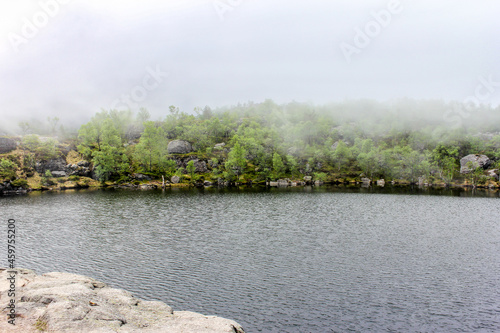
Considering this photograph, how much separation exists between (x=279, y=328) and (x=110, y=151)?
165022 mm

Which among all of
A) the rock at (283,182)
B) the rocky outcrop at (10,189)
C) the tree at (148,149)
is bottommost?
the rocky outcrop at (10,189)

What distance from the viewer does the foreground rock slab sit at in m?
16.7

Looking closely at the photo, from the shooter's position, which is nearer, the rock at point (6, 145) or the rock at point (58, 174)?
the rock at point (58, 174)

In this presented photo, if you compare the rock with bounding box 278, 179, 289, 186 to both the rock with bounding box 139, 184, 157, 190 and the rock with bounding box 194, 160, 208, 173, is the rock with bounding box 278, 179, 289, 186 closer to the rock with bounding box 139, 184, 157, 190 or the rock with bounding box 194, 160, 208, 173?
the rock with bounding box 194, 160, 208, 173

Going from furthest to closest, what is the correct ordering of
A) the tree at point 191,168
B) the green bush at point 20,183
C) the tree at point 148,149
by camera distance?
1. the tree at point 148,149
2. the tree at point 191,168
3. the green bush at point 20,183

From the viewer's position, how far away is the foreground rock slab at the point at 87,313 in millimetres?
16719

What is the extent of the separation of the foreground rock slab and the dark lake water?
5529 mm

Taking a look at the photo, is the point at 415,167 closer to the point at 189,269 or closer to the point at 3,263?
the point at 189,269

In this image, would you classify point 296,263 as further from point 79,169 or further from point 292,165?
point 79,169

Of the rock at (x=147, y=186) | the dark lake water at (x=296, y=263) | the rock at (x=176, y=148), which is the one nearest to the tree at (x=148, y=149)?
the rock at (x=176, y=148)

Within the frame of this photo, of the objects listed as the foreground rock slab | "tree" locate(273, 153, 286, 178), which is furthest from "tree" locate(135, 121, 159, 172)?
the foreground rock slab

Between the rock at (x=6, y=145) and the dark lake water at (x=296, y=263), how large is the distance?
120 meters

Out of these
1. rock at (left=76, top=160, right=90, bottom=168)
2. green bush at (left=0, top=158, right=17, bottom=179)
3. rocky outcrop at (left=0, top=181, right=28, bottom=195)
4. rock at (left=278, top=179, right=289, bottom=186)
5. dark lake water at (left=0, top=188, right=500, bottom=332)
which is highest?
rock at (left=76, top=160, right=90, bottom=168)

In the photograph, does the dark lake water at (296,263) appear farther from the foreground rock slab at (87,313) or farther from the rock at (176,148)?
the rock at (176,148)
